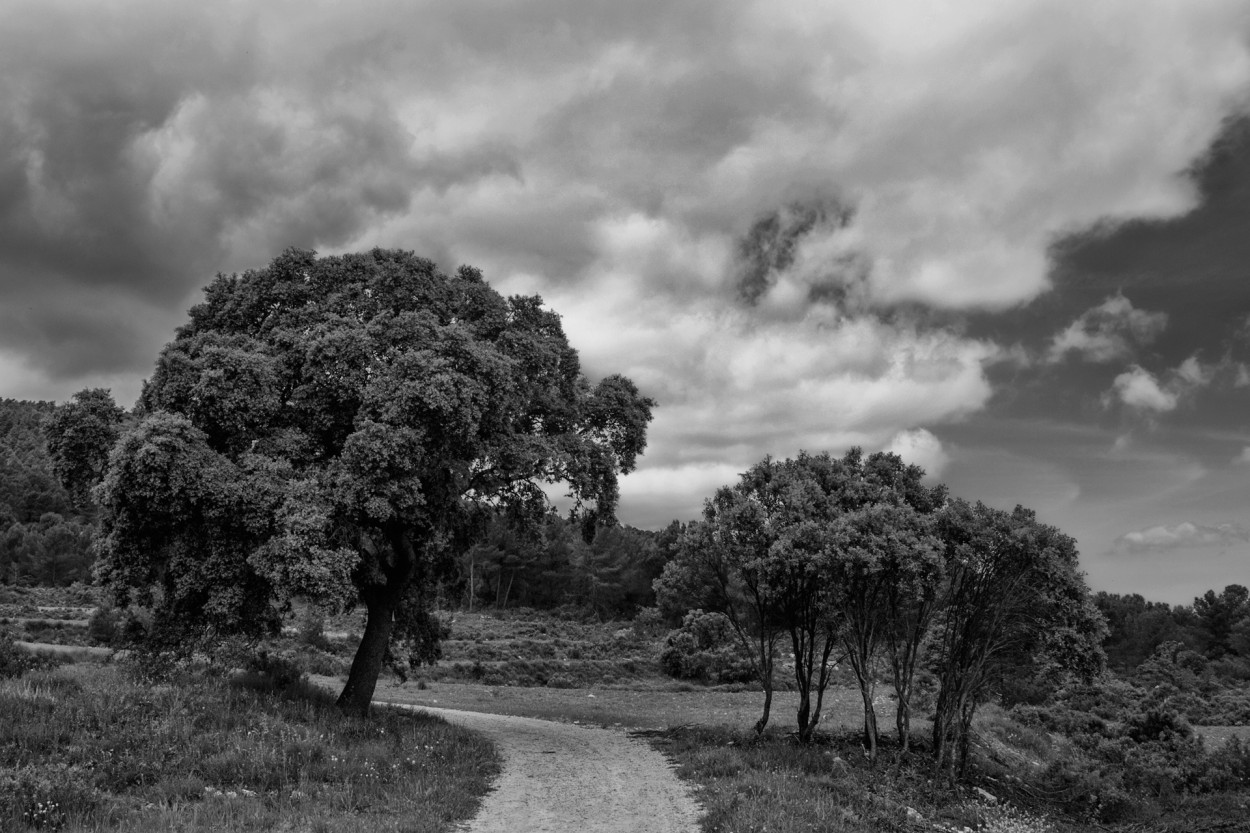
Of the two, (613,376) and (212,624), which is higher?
(613,376)

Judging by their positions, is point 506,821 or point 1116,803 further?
point 1116,803

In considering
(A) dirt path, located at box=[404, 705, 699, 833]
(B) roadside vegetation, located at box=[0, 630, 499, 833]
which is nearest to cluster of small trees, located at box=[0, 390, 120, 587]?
(B) roadside vegetation, located at box=[0, 630, 499, 833]

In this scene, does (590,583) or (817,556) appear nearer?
(817,556)

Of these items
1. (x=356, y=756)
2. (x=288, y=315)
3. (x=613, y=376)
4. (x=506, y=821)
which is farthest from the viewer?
(x=613, y=376)

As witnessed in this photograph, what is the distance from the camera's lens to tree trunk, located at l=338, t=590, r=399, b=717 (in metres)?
19.7

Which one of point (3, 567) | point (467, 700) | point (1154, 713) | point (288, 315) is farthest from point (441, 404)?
point (3, 567)

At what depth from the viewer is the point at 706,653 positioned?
148 feet

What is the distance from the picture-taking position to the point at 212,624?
1794cm

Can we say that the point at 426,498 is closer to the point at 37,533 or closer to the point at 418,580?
the point at 418,580

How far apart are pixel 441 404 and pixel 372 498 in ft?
7.91

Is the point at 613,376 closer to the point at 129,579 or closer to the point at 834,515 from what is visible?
the point at 834,515

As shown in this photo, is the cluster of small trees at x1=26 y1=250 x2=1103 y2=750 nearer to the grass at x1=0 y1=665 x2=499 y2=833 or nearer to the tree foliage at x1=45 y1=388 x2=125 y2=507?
the tree foliage at x1=45 y1=388 x2=125 y2=507

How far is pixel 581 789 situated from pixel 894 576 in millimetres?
7967

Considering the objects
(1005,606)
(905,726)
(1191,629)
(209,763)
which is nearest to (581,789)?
(209,763)
